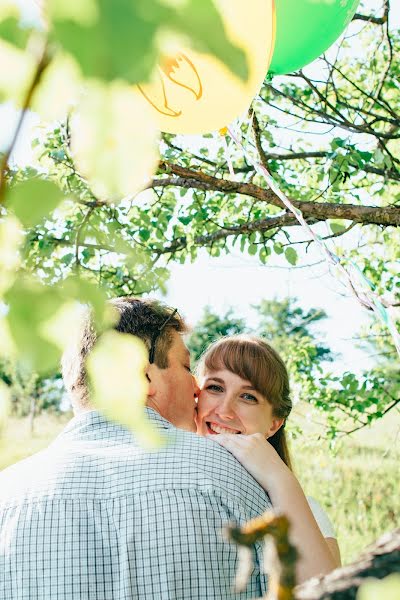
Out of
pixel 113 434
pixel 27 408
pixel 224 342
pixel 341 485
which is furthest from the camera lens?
pixel 27 408

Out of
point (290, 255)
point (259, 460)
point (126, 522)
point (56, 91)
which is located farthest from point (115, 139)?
point (290, 255)

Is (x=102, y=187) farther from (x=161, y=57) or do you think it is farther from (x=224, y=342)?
(x=224, y=342)

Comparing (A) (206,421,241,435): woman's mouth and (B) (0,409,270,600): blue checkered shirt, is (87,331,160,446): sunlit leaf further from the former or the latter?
(A) (206,421,241,435): woman's mouth

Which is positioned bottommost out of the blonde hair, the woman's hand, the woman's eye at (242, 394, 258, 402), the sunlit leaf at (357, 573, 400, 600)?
the sunlit leaf at (357, 573, 400, 600)

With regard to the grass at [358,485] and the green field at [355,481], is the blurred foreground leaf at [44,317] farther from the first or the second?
the grass at [358,485]

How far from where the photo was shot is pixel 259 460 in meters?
1.54

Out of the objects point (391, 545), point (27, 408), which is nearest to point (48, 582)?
point (391, 545)

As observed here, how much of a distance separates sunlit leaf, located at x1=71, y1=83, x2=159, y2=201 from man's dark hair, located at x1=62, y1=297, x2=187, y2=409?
133cm

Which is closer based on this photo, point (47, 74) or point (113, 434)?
point (47, 74)

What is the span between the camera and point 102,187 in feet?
1.33

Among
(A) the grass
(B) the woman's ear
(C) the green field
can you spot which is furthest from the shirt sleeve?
(A) the grass

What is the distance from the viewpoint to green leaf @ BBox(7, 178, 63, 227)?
407 mm

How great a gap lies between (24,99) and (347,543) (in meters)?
8.43

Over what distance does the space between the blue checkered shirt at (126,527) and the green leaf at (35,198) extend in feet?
3.29
